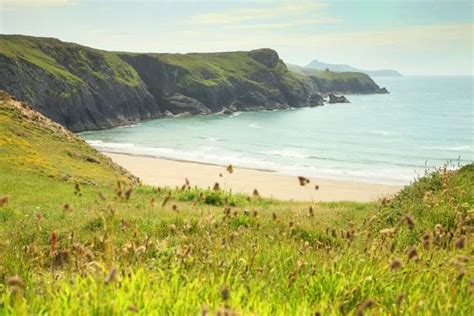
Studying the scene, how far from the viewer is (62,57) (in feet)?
406

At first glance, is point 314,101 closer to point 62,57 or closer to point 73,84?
point 62,57

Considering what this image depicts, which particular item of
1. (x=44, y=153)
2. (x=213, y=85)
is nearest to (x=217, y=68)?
(x=213, y=85)

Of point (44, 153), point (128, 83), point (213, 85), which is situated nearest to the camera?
point (44, 153)

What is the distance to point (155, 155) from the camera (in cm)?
6938

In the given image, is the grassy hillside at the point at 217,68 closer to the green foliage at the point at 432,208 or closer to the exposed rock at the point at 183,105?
the exposed rock at the point at 183,105

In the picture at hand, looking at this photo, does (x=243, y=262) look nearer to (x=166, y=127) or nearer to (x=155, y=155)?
(x=155, y=155)

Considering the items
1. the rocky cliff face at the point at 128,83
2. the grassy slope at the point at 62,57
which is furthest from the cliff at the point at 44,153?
the grassy slope at the point at 62,57

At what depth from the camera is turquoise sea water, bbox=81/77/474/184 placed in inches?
2493

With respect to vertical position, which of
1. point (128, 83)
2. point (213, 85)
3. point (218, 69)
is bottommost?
point (128, 83)

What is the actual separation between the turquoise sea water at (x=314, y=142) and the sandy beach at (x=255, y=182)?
400cm

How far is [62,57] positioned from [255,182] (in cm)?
8922

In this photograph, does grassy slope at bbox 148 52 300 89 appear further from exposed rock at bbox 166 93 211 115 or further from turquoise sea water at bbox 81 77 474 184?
turquoise sea water at bbox 81 77 474 184

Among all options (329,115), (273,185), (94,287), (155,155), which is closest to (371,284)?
(94,287)

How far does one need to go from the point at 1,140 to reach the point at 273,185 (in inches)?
1006
